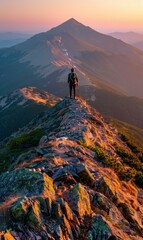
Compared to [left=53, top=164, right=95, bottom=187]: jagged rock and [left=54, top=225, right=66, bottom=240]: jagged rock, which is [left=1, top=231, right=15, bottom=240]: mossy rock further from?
[left=53, top=164, right=95, bottom=187]: jagged rock

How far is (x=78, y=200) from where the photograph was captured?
15.3 m

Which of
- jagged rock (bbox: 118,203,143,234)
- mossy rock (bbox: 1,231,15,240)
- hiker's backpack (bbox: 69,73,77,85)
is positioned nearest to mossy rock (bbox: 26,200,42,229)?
mossy rock (bbox: 1,231,15,240)

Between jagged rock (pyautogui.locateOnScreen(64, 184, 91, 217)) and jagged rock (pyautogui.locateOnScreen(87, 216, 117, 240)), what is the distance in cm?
77

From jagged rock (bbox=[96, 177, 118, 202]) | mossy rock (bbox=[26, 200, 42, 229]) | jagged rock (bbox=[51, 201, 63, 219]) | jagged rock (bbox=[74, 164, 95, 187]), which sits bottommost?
jagged rock (bbox=[96, 177, 118, 202])

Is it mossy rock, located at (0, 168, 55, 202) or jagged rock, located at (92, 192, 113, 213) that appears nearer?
mossy rock, located at (0, 168, 55, 202)

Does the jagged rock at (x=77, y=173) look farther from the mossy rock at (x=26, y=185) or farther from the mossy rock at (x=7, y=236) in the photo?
the mossy rock at (x=7, y=236)

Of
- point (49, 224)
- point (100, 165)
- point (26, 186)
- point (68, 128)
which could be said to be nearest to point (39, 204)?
point (49, 224)

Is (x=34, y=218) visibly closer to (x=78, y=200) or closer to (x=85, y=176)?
(x=78, y=200)

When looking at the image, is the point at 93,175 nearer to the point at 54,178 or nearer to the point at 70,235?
the point at 54,178

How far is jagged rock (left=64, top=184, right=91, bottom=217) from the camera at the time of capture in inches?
589

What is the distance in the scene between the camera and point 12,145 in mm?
38719

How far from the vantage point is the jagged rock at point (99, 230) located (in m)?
13.9

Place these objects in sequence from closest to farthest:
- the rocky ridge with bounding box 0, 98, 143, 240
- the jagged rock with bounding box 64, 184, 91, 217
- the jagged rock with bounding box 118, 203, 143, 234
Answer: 1. the rocky ridge with bounding box 0, 98, 143, 240
2. the jagged rock with bounding box 64, 184, 91, 217
3. the jagged rock with bounding box 118, 203, 143, 234

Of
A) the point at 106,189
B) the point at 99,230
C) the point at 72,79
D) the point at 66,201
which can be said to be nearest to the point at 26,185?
the point at 66,201
